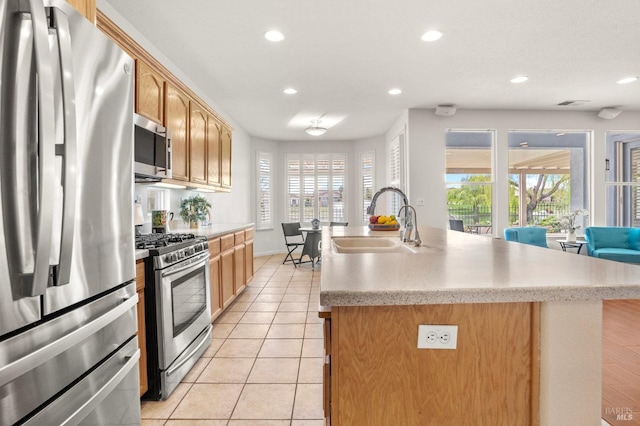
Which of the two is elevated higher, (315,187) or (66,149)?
(315,187)

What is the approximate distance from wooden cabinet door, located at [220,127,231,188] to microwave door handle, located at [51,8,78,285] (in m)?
3.29

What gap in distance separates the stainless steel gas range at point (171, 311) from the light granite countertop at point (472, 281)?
1.23m

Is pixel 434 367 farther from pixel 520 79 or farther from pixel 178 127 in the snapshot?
pixel 520 79

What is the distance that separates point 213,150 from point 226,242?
3.89 ft

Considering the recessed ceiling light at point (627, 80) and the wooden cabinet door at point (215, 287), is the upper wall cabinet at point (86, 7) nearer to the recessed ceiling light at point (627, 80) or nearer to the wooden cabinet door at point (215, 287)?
the wooden cabinet door at point (215, 287)

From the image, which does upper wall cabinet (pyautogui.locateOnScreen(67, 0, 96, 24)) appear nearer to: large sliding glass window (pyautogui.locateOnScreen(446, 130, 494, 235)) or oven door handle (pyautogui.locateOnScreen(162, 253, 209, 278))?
oven door handle (pyautogui.locateOnScreen(162, 253, 209, 278))

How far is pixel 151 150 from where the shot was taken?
8.17 ft

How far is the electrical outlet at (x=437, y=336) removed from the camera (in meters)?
0.91

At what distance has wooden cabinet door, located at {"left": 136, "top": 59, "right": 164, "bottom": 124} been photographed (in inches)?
93.7

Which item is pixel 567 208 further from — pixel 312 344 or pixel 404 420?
pixel 404 420

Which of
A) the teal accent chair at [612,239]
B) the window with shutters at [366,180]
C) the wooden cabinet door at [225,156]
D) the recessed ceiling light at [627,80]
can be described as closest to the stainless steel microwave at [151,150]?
the wooden cabinet door at [225,156]

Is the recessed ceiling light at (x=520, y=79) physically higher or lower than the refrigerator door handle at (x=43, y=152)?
higher

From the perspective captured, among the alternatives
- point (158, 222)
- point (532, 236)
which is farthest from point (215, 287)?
point (532, 236)

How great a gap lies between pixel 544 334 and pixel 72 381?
1424 millimetres
